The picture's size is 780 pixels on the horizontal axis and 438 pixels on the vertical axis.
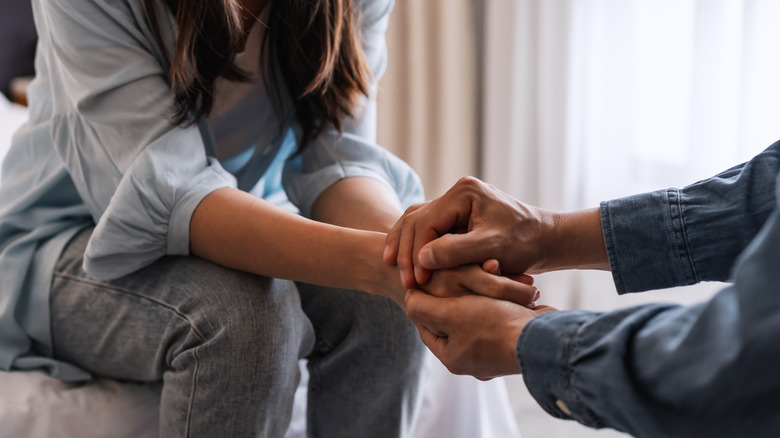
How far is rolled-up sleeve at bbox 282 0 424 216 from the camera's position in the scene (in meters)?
1.07

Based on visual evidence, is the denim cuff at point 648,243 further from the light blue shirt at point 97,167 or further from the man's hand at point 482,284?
the light blue shirt at point 97,167

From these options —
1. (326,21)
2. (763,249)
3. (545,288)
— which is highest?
(326,21)

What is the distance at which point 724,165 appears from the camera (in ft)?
4.89

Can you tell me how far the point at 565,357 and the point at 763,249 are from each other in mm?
187

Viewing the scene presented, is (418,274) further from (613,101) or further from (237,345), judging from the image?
(613,101)

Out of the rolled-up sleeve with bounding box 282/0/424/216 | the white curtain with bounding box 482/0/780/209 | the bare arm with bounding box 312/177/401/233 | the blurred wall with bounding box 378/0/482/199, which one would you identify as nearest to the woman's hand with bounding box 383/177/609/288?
the bare arm with bounding box 312/177/401/233

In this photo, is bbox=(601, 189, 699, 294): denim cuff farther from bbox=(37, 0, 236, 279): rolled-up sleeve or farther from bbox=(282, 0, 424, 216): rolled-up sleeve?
bbox=(37, 0, 236, 279): rolled-up sleeve

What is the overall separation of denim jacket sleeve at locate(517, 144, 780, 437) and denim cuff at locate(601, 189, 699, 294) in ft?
0.23

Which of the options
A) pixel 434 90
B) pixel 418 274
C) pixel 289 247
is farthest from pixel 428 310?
pixel 434 90

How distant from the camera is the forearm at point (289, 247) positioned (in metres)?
0.85

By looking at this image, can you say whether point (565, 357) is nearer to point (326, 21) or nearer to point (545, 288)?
point (326, 21)

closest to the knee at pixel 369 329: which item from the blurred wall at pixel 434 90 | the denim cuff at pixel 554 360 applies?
the denim cuff at pixel 554 360

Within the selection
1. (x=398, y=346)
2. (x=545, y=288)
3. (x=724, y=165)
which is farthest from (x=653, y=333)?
(x=545, y=288)

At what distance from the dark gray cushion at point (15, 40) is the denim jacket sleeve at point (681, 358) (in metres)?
2.37
